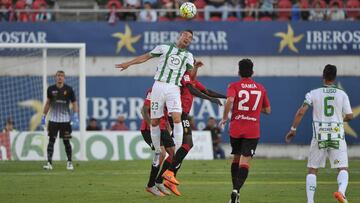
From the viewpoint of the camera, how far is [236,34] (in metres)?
36.0

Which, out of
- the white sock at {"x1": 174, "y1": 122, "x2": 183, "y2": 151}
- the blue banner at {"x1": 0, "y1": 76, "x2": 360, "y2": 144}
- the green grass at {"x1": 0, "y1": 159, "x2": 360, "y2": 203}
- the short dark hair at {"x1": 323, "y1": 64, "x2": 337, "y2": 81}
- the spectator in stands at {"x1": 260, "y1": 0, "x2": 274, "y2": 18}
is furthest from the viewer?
the spectator in stands at {"x1": 260, "y1": 0, "x2": 274, "y2": 18}

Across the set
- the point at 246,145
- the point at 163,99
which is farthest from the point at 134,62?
the point at 246,145

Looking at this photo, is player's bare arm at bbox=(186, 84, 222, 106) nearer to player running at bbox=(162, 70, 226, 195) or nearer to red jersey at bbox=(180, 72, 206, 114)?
player running at bbox=(162, 70, 226, 195)

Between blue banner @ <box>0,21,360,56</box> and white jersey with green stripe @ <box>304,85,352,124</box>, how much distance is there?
21.0 meters

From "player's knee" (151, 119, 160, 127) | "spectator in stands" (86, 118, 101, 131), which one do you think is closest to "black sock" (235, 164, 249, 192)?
"player's knee" (151, 119, 160, 127)

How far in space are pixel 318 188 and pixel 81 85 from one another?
37.4ft

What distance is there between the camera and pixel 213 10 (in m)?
35.6

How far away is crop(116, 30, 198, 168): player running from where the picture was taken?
17156 mm

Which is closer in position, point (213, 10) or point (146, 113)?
point (146, 113)

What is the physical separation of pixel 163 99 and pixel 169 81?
35 cm

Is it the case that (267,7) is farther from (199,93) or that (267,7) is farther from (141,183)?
(199,93)

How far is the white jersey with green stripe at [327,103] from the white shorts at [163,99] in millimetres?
3143

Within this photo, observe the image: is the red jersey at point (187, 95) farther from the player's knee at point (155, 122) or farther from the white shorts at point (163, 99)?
the player's knee at point (155, 122)

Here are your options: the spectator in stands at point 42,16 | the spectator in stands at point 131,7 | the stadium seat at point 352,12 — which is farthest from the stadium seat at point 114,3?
the stadium seat at point 352,12
